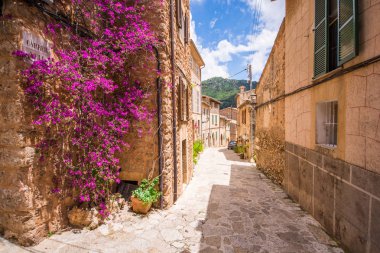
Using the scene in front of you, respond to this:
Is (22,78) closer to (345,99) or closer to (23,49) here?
(23,49)

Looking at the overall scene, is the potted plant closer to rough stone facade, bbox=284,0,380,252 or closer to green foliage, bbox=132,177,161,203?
green foliage, bbox=132,177,161,203

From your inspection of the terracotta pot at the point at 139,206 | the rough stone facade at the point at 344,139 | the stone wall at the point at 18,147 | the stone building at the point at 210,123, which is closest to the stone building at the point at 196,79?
the stone building at the point at 210,123

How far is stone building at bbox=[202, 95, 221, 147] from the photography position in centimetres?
2702

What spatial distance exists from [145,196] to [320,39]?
18.7ft

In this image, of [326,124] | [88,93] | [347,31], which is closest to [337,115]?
[326,124]

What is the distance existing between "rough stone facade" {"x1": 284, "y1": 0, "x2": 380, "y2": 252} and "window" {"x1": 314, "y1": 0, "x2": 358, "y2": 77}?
0.38ft

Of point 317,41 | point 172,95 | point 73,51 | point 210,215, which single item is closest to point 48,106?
point 73,51

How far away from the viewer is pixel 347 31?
11.5 feet

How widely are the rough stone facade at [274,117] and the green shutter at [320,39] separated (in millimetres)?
2878

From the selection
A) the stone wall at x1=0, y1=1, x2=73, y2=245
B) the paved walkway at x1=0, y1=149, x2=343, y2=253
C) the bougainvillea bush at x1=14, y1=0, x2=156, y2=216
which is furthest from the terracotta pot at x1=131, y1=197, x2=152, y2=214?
the stone wall at x1=0, y1=1, x2=73, y2=245

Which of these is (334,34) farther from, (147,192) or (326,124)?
(147,192)

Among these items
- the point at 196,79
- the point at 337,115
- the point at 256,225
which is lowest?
the point at 256,225

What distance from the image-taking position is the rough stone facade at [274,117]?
7.82 metres

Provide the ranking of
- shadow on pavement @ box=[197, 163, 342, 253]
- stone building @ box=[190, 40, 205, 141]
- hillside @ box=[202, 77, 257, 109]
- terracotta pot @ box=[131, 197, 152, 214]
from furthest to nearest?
hillside @ box=[202, 77, 257, 109], stone building @ box=[190, 40, 205, 141], terracotta pot @ box=[131, 197, 152, 214], shadow on pavement @ box=[197, 163, 342, 253]
